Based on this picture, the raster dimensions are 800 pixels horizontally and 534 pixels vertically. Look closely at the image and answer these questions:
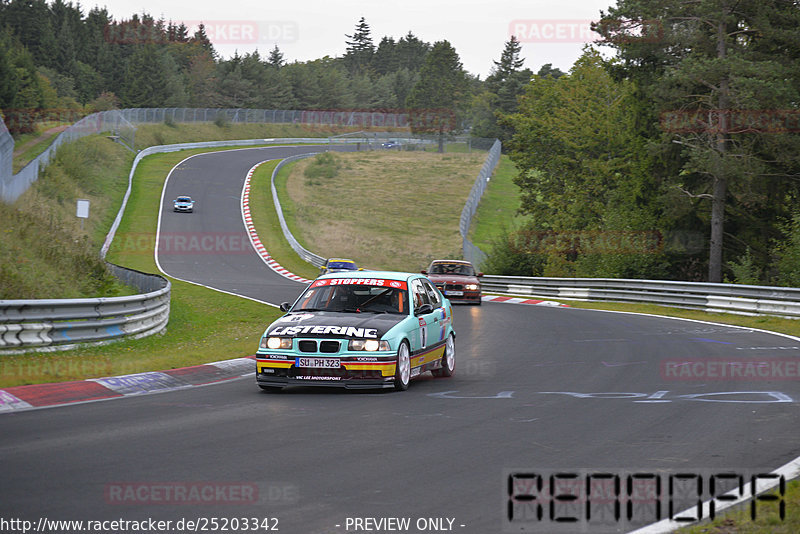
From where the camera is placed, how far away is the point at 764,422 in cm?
930

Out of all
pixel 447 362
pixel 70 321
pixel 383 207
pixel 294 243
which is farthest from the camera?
pixel 383 207

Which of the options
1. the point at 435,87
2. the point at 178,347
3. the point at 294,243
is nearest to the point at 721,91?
the point at 178,347

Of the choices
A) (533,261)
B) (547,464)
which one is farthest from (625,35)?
(547,464)

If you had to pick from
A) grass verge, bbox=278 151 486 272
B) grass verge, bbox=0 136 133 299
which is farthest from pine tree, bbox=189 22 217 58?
grass verge, bbox=0 136 133 299

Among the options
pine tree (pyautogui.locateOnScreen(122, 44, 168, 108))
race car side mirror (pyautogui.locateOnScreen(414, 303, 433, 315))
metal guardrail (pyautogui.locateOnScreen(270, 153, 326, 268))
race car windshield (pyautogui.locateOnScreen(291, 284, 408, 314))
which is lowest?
metal guardrail (pyautogui.locateOnScreen(270, 153, 326, 268))

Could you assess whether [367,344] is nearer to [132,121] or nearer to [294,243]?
[294,243]

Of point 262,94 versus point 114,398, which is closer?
point 114,398

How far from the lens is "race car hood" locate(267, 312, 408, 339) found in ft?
37.3

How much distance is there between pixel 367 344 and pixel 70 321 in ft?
19.0

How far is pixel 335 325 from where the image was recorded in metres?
11.6

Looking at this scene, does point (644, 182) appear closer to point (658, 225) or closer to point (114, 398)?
point (658, 225)

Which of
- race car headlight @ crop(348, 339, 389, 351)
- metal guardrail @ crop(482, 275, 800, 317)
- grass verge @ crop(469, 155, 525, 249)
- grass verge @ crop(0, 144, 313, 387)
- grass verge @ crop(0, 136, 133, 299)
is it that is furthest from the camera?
grass verge @ crop(469, 155, 525, 249)

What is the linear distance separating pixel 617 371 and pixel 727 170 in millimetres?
20979

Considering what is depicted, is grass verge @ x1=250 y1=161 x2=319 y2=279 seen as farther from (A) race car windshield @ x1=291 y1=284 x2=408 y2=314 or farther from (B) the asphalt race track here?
(B) the asphalt race track
